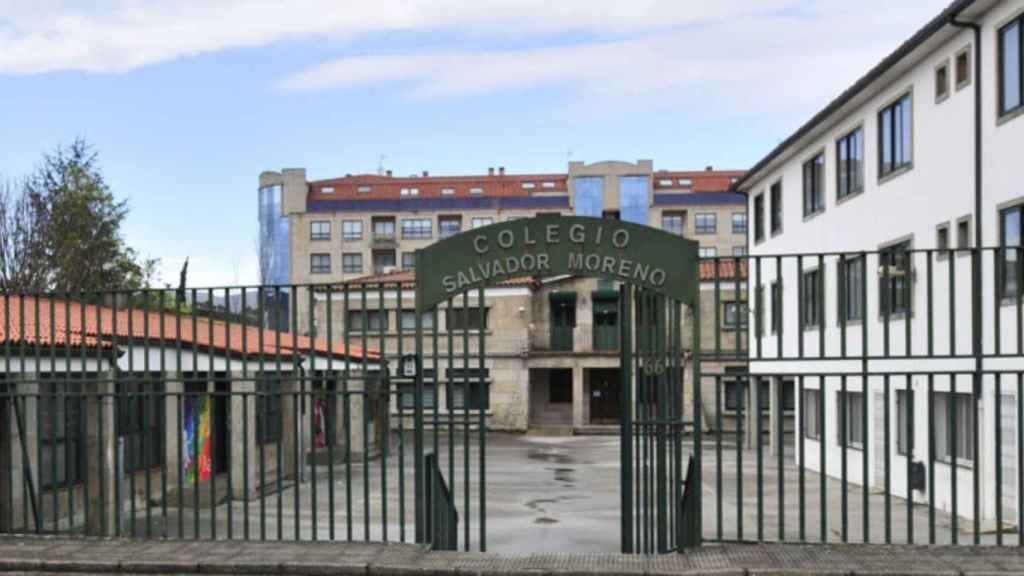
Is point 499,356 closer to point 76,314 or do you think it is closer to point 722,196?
point 76,314

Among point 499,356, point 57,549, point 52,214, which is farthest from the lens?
point 499,356

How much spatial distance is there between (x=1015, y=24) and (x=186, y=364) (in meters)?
13.4

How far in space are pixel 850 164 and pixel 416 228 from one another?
57505mm

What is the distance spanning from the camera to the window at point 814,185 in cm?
2686

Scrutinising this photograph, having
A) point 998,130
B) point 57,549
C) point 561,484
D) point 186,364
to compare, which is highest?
point 998,130

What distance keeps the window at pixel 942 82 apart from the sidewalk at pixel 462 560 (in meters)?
11.9

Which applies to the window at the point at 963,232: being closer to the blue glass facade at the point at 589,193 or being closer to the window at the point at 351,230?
the blue glass facade at the point at 589,193

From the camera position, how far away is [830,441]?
1009 inches

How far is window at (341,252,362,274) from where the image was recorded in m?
80.4

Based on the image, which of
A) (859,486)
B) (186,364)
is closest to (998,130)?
(859,486)

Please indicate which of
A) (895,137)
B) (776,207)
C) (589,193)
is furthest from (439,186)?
(895,137)

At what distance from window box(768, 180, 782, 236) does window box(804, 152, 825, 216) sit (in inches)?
98.5

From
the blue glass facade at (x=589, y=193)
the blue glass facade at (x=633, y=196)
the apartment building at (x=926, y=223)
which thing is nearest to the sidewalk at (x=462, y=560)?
the apartment building at (x=926, y=223)

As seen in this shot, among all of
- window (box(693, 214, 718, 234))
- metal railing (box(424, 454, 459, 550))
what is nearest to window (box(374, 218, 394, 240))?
window (box(693, 214, 718, 234))
